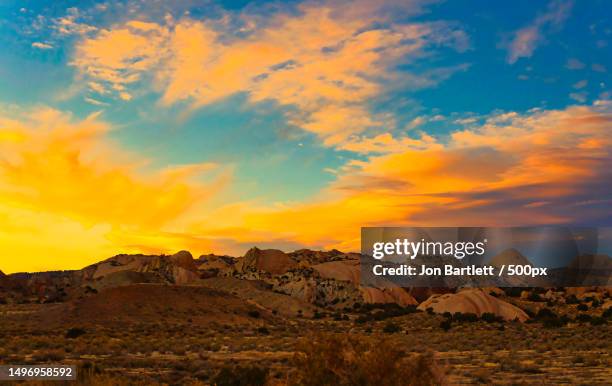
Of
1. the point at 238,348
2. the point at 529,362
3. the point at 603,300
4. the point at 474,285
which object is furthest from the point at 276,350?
the point at 474,285

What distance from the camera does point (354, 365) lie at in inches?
451

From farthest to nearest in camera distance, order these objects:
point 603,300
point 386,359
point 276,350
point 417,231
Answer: point 417,231, point 603,300, point 276,350, point 386,359

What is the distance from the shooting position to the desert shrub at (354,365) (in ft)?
36.9

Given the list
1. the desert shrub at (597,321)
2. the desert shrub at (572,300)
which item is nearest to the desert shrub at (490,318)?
the desert shrub at (597,321)

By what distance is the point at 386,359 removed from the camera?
11305 millimetres

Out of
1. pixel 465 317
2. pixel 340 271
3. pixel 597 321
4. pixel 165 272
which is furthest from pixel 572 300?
pixel 165 272

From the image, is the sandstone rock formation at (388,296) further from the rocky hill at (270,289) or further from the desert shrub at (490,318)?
the desert shrub at (490,318)

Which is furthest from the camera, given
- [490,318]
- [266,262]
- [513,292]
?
[266,262]

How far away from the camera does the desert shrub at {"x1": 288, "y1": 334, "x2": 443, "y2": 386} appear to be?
11250 mm

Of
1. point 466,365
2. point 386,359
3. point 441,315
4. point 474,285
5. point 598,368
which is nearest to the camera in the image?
point 386,359

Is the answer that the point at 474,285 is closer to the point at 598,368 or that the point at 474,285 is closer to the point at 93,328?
the point at 93,328

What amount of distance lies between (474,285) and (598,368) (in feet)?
326

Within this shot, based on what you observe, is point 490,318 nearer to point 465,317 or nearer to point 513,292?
point 465,317

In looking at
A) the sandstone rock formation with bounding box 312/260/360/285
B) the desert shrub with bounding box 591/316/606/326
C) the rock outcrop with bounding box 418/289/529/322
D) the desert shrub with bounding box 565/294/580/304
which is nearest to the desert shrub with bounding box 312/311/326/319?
the rock outcrop with bounding box 418/289/529/322
